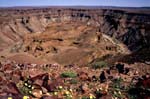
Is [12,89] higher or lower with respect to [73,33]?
higher

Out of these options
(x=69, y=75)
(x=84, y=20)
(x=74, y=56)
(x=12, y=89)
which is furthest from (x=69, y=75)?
(x=84, y=20)

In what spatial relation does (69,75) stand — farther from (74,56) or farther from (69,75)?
(74,56)

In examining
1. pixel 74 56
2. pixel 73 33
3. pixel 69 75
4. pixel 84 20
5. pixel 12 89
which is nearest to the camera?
pixel 12 89

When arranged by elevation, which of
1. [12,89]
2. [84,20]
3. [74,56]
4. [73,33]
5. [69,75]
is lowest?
[84,20]

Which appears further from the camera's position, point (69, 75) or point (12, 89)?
point (69, 75)

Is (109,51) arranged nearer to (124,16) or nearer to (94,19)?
(124,16)

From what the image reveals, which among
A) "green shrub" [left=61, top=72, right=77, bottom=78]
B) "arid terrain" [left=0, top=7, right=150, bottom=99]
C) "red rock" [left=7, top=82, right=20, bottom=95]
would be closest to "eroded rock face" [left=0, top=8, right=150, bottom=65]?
"arid terrain" [left=0, top=7, right=150, bottom=99]

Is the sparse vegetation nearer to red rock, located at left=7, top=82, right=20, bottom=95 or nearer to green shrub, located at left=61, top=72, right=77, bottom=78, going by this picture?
green shrub, located at left=61, top=72, right=77, bottom=78

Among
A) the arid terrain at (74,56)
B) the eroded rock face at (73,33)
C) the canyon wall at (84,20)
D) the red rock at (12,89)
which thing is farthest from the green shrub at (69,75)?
the canyon wall at (84,20)
